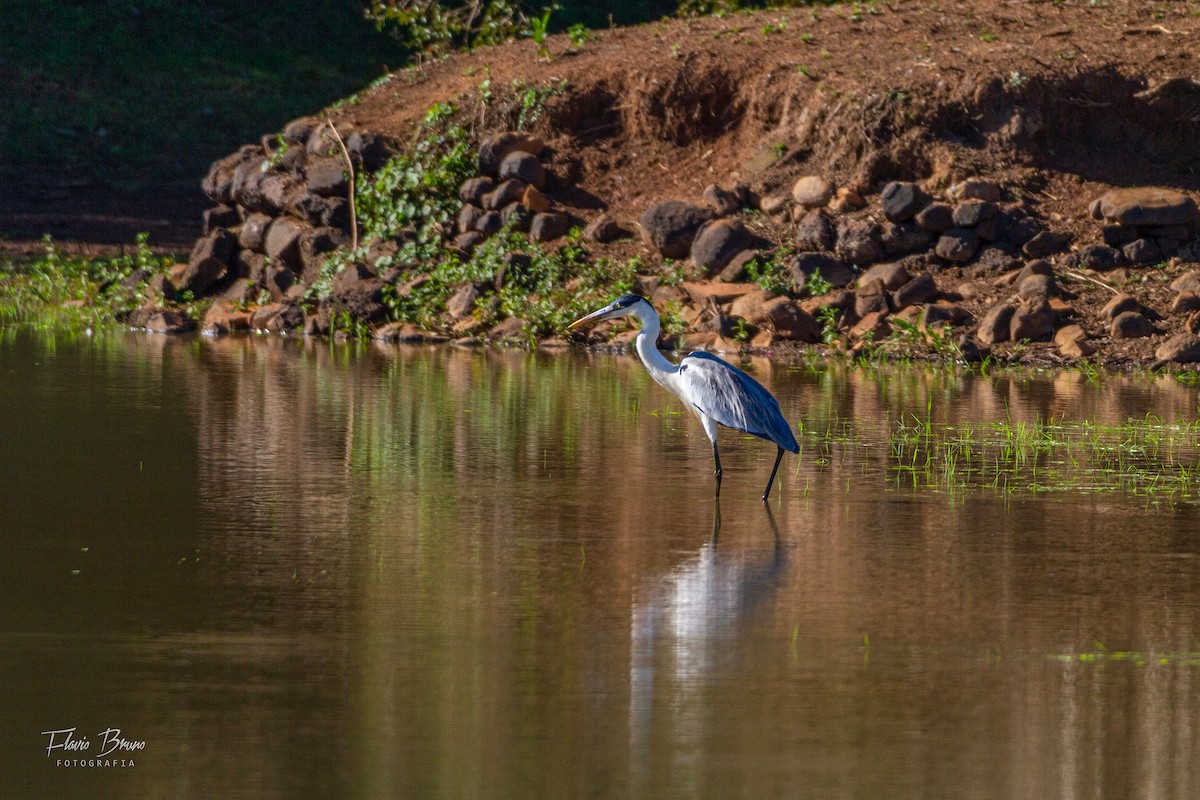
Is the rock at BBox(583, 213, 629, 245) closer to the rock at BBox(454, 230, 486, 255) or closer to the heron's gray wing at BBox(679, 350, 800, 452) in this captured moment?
the rock at BBox(454, 230, 486, 255)

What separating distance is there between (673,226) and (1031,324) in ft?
15.0

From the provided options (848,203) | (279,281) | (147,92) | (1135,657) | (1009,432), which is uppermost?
(147,92)

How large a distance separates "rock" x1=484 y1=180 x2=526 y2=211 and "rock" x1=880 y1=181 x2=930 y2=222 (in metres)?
4.67

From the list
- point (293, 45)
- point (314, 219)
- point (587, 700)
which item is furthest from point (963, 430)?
point (293, 45)

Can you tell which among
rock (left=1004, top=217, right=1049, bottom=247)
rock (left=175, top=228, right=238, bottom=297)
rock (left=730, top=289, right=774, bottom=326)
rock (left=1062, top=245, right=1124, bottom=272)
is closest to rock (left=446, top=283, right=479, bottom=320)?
rock (left=730, top=289, right=774, bottom=326)

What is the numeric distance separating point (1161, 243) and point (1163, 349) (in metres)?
2.34

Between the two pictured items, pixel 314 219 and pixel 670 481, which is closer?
pixel 670 481

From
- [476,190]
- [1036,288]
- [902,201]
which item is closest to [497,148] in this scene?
[476,190]

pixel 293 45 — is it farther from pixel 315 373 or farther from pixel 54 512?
pixel 54 512

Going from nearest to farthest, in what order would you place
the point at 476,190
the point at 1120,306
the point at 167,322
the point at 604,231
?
the point at 1120,306, the point at 604,231, the point at 167,322, the point at 476,190

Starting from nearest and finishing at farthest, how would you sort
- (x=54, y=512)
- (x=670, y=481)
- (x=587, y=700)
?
1. (x=587, y=700)
2. (x=54, y=512)
3. (x=670, y=481)

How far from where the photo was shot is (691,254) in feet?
68.6

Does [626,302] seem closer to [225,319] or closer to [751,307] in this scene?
[751,307]

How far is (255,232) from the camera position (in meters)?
23.5
